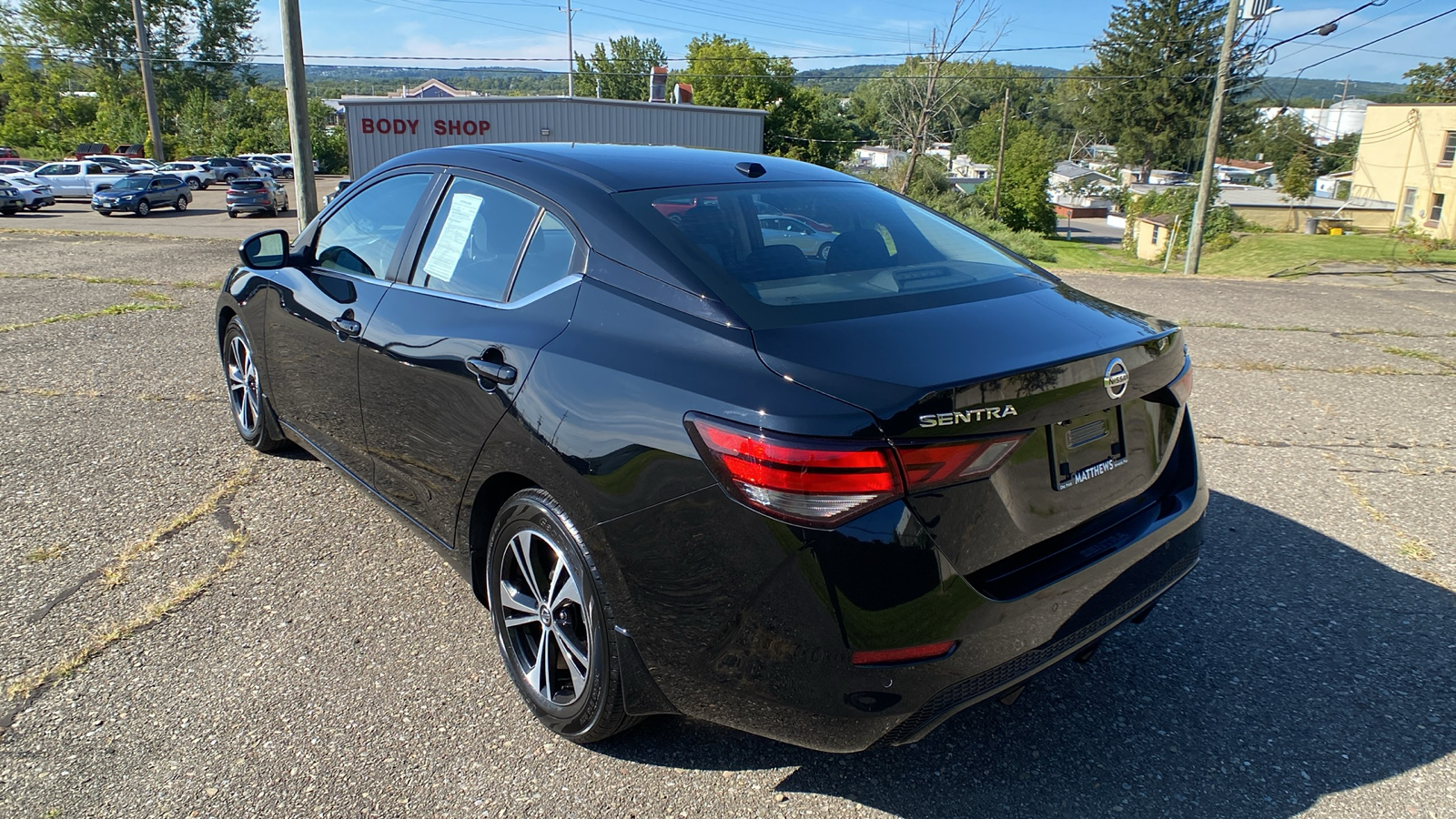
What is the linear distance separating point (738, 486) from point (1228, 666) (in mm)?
2058

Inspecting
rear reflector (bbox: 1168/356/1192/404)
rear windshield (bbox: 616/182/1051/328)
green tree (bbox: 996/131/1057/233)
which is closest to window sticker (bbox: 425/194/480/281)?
rear windshield (bbox: 616/182/1051/328)

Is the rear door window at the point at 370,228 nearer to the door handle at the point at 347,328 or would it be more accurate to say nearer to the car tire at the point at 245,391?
the door handle at the point at 347,328

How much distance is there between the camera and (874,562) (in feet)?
6.36

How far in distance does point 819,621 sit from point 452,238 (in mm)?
1962

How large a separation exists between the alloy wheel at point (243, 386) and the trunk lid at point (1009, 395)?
140 inches

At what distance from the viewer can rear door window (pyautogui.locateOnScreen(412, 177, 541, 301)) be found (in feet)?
9.45

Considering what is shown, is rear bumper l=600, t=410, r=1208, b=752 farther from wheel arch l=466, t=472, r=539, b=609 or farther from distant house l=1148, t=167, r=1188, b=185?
distant house l=1148, t=167, r=1188, b=185

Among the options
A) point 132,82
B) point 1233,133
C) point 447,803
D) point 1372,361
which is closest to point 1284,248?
point 1372,361

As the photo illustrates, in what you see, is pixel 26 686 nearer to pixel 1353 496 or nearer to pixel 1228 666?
pixel 1228 666

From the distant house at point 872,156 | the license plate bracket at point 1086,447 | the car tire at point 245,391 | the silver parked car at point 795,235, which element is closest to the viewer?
the license plate bracket at point 1086,447

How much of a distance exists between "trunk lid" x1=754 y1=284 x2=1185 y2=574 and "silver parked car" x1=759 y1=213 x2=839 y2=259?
500mm

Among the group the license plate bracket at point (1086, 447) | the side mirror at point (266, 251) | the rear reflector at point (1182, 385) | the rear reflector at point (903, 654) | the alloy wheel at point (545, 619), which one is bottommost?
the alloy wheel at point (545, 619)

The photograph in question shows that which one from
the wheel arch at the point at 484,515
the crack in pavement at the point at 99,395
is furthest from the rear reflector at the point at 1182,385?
the crack in pavement at the point at 99,395

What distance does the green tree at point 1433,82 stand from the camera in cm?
7044
